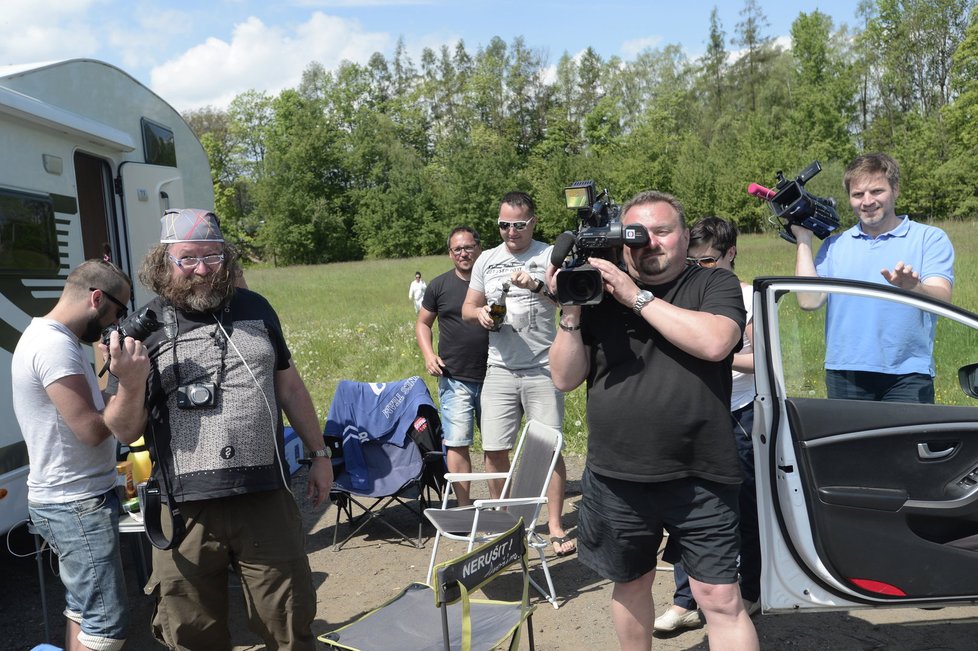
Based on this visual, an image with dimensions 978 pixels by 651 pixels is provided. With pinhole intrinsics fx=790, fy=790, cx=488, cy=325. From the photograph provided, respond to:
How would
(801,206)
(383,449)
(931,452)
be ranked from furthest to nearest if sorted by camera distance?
(383,449) < (801,206) < (931,452)

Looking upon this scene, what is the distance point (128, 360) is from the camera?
2.40 meters

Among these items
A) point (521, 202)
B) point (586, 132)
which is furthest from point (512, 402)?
point (586, 132)

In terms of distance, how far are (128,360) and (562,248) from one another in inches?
54.5

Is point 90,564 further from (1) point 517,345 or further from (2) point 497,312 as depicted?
(1) point 517,345

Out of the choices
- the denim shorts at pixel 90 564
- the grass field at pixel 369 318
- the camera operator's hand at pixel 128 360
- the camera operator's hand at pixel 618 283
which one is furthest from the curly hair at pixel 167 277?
the grass field at pixel 369 318

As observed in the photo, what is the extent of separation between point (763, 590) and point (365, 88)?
6611 cm

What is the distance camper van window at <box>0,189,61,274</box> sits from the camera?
3.85 m

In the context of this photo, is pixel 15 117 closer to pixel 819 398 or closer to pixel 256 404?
pixel 256 404

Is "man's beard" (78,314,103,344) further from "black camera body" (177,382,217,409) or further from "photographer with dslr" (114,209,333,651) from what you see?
"black camera body" (177,382,217,409)

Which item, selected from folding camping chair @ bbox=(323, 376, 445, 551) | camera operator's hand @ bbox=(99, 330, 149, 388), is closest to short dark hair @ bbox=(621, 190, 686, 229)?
camera operator's hand @ bbox=(99, 330, 149, 388)

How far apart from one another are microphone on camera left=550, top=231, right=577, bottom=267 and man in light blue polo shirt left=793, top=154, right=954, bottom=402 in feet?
3.31

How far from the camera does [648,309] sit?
2459 mm

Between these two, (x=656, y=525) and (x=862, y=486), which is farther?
(x=862, y=486)

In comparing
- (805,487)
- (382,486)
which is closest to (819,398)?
(805,487)
